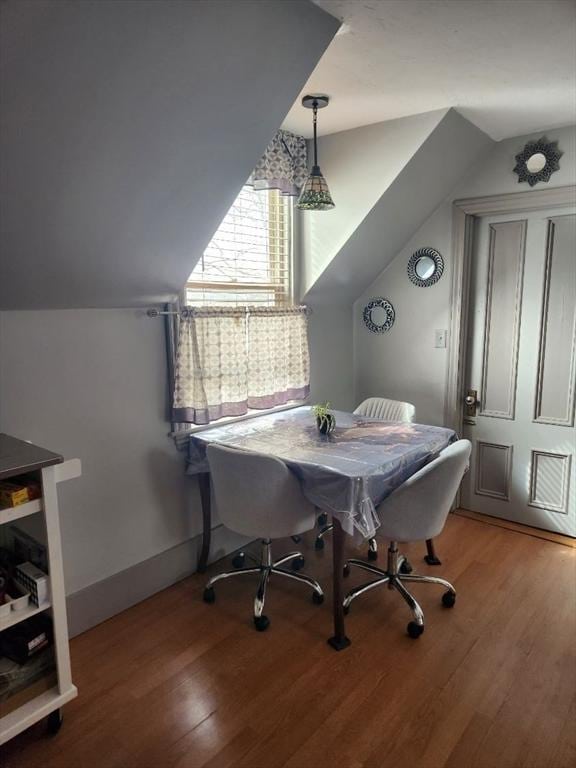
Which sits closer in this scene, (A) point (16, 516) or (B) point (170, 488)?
(A) point (16, 516)

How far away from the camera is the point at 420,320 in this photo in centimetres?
356

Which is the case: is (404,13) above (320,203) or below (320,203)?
above

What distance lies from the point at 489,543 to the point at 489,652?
104 cm

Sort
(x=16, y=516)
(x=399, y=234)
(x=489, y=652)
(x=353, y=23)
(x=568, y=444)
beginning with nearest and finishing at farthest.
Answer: (x=16, y=516), (x=353, y=23), (x=489, y=652), (x=568, y=444), (x=399, y=234)

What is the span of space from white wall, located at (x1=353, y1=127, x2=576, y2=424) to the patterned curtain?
941 mm

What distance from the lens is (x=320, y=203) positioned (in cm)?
241

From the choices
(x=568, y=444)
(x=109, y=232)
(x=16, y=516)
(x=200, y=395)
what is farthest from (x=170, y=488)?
(x=568, y=444)

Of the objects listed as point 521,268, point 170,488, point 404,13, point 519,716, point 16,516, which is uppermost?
point 404,13

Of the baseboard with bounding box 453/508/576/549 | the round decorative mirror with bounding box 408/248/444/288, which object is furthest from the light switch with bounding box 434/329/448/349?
the baseboard with bounding box 453/508/576/549

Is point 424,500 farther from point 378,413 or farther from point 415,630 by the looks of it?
point 378,413

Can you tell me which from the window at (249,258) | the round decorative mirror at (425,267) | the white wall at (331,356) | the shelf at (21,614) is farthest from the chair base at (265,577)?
the round decorative mirror at (425,267)

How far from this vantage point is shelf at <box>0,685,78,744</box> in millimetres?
1643

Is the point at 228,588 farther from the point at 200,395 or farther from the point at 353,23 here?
the point at 353,23

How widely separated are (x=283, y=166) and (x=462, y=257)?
1.29 meters
